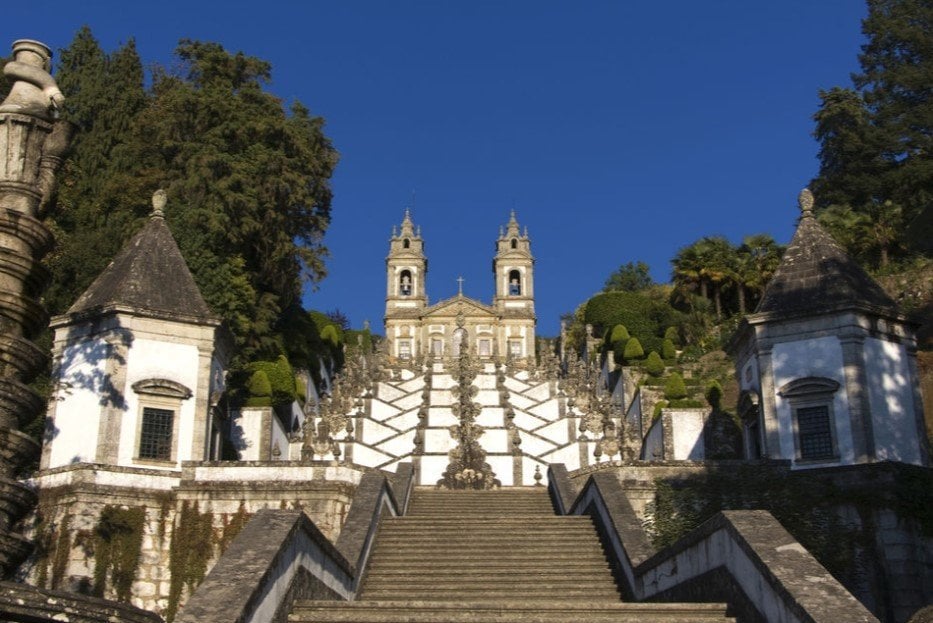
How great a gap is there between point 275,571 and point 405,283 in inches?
3038

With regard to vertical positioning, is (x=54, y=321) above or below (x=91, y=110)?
below

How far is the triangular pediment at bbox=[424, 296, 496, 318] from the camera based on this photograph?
82.3 m

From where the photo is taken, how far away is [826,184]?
167 feet

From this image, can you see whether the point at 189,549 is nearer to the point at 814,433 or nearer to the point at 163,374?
the point at 163,374

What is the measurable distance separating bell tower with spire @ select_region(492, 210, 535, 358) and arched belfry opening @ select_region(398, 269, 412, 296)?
7049 mm

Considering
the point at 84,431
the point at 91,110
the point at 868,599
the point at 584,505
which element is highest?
the point at 91,110

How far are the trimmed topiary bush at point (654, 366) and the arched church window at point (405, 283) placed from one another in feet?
143

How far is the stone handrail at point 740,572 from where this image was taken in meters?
9.05

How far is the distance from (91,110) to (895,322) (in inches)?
1202

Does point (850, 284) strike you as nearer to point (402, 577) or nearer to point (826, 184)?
point (402, 577)

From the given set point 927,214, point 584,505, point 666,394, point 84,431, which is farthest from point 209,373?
point 666,394

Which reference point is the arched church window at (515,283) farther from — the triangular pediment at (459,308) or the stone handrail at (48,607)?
the stone handrail at (48,607)

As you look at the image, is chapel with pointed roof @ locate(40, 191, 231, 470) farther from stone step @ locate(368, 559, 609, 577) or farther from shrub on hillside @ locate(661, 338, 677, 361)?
shrub on hillside @ locate(661, 338, 677, 361)

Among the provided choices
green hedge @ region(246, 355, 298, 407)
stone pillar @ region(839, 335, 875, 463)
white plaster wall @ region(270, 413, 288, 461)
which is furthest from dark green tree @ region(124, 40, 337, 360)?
stone pillar @ region(839, 335, 875, 463)
